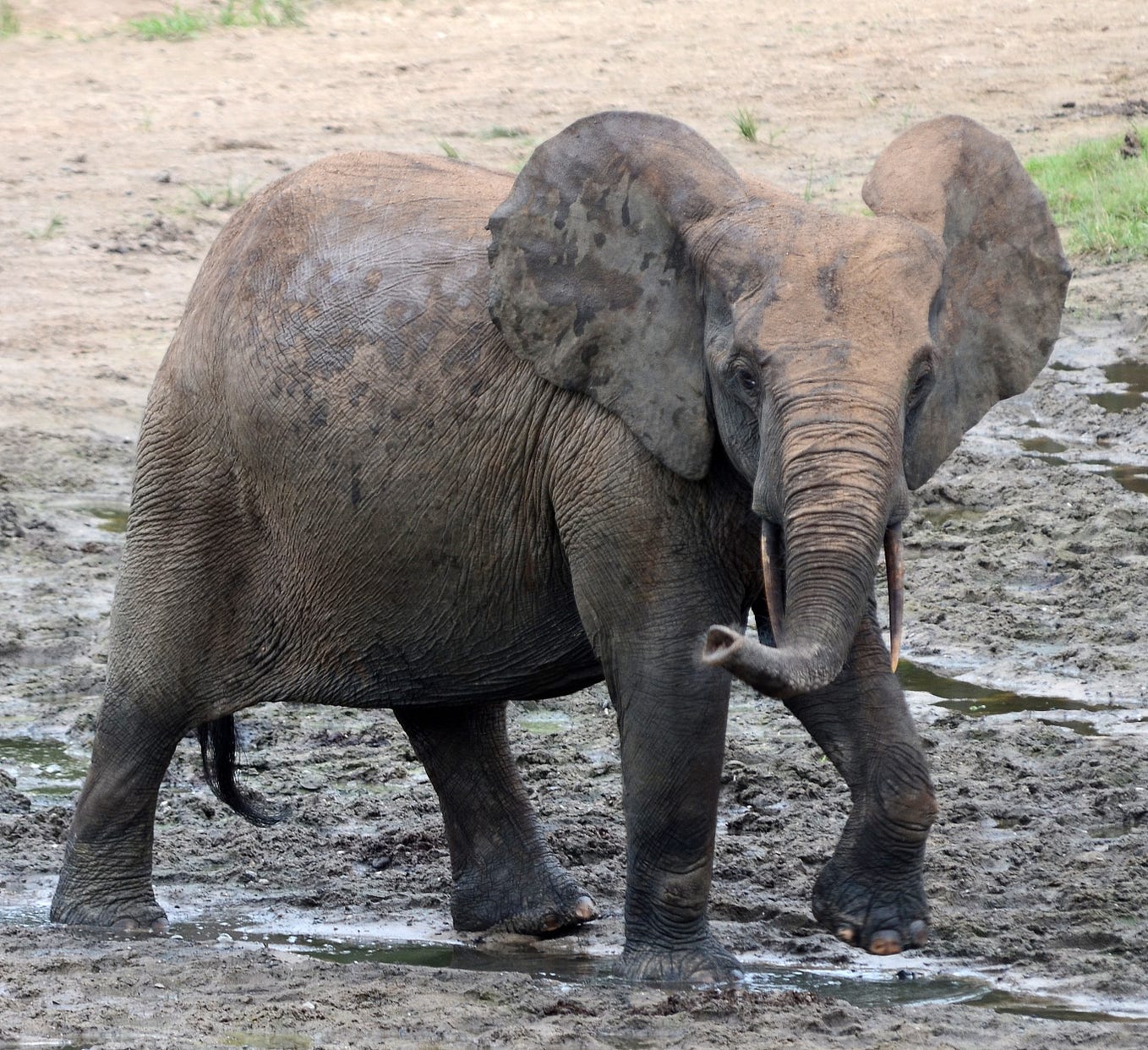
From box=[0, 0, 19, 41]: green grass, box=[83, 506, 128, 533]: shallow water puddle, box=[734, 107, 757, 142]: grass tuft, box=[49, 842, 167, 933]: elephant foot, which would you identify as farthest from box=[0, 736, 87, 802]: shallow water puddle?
box=[0, 0, 19, 41]: green grass

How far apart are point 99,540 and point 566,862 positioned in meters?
3.50

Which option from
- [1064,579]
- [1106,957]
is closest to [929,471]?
[1106,957]

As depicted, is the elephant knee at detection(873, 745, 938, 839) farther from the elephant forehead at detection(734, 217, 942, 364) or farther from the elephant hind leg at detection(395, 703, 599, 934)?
the elephant hind leg at detection(395, 703, 599, 934)

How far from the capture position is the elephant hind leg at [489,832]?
582cm

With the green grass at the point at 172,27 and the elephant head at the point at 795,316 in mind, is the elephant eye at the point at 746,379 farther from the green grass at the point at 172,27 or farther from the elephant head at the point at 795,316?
the green grass at the point at 172,27

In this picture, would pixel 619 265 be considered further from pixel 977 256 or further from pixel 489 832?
pixel 489 832

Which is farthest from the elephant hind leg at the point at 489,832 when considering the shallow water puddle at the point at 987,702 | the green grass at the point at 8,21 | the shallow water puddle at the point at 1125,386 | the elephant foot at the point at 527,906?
the green grass at the point at 8,21

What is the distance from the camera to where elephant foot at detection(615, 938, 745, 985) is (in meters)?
5.11

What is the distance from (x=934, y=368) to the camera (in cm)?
462

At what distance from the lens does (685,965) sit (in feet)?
16.8

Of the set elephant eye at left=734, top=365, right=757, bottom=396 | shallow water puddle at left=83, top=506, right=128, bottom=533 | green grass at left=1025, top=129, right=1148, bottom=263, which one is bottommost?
shallow water puddle at left=83, top=506, right=128, bottom=533

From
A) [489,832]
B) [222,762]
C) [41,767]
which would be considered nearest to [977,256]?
[489,832]

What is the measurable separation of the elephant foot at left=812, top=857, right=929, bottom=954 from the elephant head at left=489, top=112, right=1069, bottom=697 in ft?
2.39

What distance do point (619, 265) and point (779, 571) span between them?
817 mm
